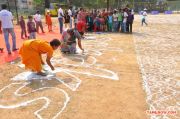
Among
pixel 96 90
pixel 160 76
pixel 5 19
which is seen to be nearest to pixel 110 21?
pixel 5 19

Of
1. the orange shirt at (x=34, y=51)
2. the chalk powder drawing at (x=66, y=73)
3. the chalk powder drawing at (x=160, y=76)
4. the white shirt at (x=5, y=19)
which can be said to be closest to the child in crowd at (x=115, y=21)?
the chalk powder drawing at (x=160, y=76)

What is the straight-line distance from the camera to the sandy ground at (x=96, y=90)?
4.76 metres

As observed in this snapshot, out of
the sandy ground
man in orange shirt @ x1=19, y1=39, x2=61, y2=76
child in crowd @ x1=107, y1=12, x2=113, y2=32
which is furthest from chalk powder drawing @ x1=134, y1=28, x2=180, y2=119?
child in crowd @ x1=107, y1=12, x2=113, y2=32

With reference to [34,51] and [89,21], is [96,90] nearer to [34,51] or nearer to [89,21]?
[34,51]

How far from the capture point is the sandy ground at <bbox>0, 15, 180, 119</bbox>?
187 inches

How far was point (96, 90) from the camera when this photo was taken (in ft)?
19.1

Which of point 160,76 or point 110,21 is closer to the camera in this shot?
point 160,76

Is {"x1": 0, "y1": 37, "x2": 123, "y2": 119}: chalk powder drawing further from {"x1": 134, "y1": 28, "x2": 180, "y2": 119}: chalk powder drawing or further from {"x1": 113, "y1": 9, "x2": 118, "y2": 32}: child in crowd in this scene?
{"x1": 113, "y1": 9, "x2": 118, "y2": 32}: child in crowd

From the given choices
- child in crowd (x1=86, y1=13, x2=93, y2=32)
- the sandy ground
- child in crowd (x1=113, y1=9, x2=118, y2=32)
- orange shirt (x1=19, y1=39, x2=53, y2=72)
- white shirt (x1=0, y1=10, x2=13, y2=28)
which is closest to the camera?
the sandy ground

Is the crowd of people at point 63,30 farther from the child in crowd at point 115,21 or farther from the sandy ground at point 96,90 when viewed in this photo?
the sandy ground at point 96,90

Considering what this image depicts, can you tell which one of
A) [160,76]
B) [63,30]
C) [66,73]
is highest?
[63,30]

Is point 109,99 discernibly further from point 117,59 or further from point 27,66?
point 117,59

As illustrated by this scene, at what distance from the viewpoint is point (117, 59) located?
8906 millimetres

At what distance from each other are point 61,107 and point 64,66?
2886mm
